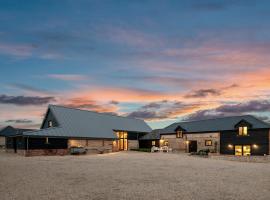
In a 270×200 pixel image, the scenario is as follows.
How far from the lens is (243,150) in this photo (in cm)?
4209

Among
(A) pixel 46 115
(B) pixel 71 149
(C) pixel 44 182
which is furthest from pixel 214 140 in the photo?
(C) pixel 44 182

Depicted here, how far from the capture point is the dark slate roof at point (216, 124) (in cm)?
4150

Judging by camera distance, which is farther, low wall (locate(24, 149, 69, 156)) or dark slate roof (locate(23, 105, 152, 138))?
dark slate roof (locate(23, 105, 152, 138))

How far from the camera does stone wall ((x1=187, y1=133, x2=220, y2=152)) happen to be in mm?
45594

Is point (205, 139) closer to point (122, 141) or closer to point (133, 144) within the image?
point (133, 144)

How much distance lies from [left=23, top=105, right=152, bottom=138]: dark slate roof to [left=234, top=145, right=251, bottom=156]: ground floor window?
2143 cm

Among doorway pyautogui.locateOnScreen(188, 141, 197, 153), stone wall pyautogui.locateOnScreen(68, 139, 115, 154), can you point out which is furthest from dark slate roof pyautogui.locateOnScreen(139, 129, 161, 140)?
stone wall pyautogui.locateOnScreen(68, 139, 115, 154)

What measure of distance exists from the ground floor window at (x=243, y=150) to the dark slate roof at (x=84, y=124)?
2143 cm

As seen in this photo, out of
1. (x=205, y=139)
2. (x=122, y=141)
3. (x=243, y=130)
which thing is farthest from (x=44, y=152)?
(x=243, y=130)

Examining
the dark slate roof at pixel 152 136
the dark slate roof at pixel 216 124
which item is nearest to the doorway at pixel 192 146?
the dark slate roof at pixel 216 124

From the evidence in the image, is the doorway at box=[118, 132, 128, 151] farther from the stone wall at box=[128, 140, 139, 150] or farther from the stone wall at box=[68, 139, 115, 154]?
the stone wall at box=[68, 139, 115, 154]

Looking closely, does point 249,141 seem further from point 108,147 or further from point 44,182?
point 44,182

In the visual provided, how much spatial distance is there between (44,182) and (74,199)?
15.7 feet

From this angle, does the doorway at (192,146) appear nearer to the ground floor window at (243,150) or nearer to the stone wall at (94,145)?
the ground floor window at (243,150)
